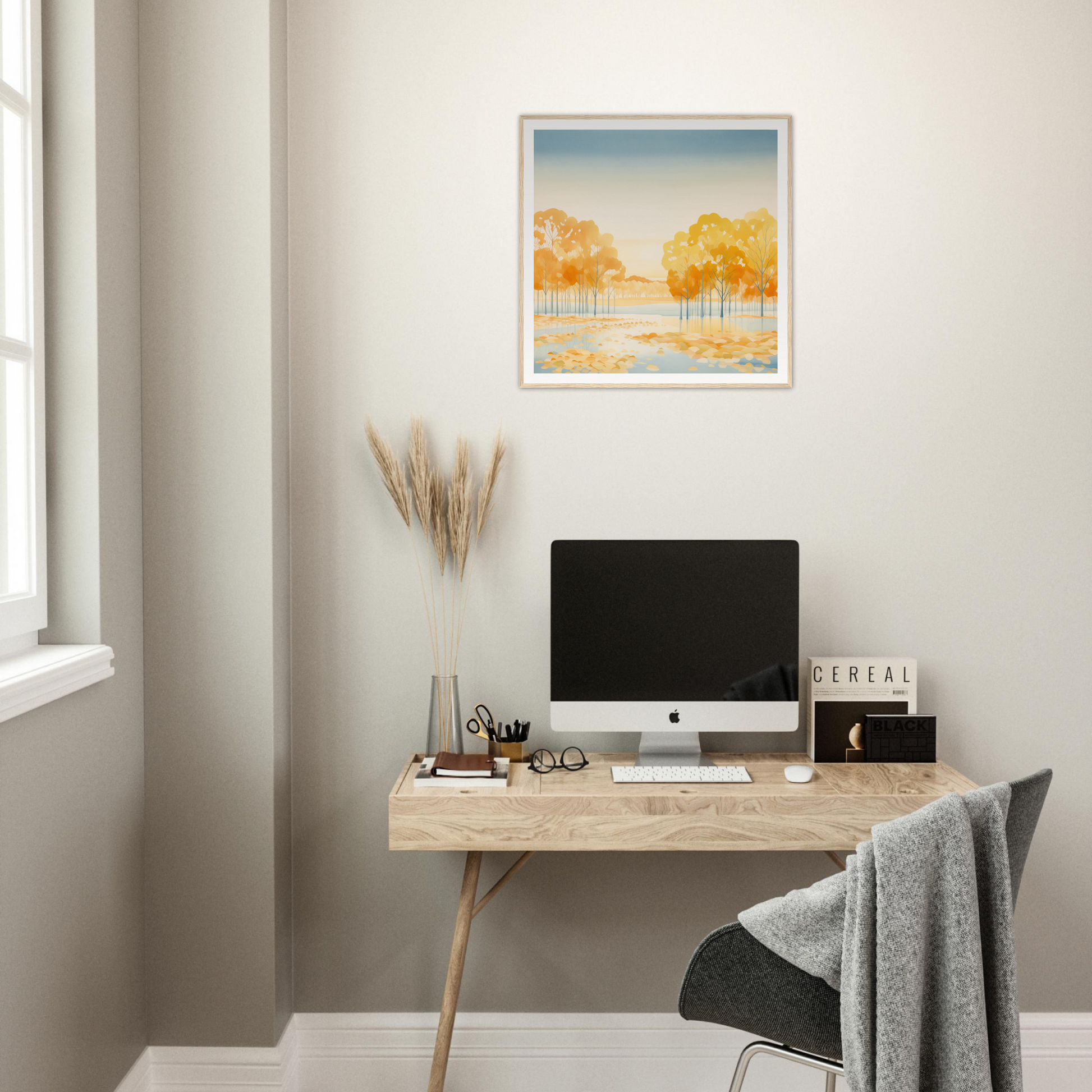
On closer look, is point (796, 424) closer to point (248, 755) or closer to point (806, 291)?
point (806, 291)

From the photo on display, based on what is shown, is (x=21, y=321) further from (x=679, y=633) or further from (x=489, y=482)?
(x=679, y=633)

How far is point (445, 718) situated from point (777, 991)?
91cm

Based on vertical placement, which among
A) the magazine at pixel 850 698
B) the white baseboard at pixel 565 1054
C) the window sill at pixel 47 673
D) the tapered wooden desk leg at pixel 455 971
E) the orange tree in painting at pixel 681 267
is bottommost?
the white baseboard at pixel 565 1054

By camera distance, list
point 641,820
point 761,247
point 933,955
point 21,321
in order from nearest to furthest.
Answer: point 933,955 → point 21,321 → point 641,820 → point 761,247

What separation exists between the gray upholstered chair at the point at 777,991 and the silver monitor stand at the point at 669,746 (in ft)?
1.74

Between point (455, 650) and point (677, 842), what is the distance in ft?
2.29

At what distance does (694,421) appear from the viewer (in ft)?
7.23

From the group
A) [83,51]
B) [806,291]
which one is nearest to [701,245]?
[806,291]

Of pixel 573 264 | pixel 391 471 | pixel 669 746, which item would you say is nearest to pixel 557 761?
pixel 669 746

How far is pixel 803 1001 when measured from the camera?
1.48m

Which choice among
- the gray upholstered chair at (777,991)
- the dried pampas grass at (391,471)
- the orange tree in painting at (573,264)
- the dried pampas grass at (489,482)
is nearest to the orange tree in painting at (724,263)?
the orange tree in painting at (573,264)

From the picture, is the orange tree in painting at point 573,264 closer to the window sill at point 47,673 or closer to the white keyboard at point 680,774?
the white keyboard at point 680,774

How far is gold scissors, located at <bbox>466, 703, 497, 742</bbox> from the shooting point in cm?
209

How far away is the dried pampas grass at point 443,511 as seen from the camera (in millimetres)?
2131
